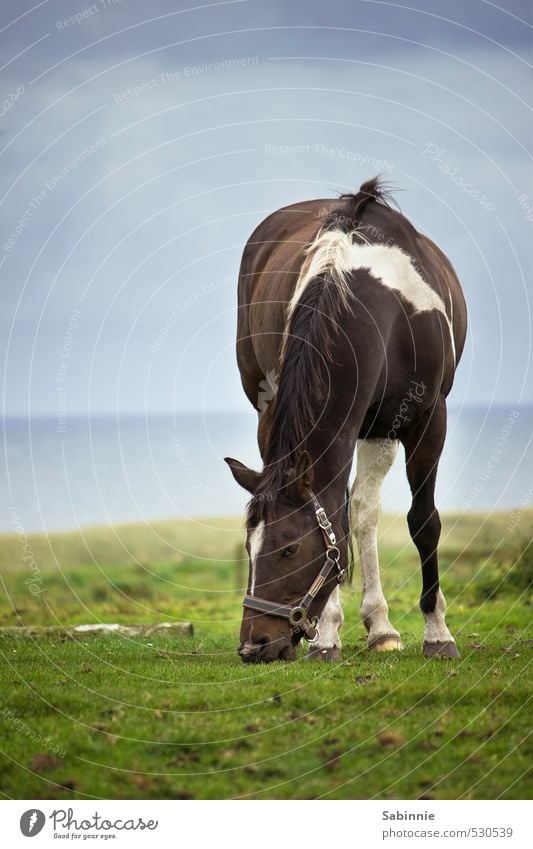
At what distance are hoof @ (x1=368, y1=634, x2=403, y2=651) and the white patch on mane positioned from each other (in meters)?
2.97

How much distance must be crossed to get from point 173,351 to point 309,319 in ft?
14.3

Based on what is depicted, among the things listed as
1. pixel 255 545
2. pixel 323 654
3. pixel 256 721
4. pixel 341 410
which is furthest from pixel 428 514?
pixel 256 721

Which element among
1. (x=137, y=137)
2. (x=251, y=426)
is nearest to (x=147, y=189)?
(x=137, y=137)

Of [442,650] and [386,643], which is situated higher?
[442,650]

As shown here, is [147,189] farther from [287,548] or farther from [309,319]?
[287,548]

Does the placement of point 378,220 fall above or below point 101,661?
above

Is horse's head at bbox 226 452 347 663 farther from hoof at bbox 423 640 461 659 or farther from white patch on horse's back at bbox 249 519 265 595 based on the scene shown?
hoof at bbox 423 640 461 659

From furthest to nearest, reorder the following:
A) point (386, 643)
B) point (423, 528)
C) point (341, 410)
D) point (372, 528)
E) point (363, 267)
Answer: point (372, 528), point (386, 643), point (423, 528), point (363, 267), point (341, 410)

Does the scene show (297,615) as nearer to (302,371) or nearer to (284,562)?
(284,562)

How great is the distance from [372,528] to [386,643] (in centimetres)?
111

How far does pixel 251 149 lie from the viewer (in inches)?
424

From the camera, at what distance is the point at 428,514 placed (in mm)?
9422

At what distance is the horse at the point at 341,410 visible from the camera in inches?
281

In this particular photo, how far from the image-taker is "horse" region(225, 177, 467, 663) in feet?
23.4
